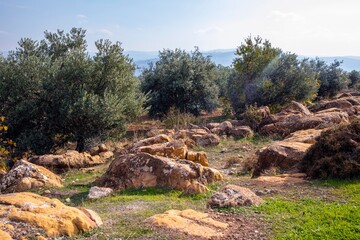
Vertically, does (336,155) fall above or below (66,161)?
above

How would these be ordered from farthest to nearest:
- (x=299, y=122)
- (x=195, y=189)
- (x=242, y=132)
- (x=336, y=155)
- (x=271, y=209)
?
(x=242, y=132), (x=299, y=122), (x=336, y=155), (x=195, y=189), (x=271, y=209)

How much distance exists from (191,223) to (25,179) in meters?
5.40

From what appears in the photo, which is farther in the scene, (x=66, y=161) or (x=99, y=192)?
(x=66, y=161)

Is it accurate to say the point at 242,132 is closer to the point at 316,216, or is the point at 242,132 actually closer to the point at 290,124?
the point at 290,124

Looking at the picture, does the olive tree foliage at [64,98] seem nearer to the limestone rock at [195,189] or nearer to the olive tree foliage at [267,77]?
the limestone rock at [195,189]

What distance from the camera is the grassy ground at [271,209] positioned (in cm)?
497

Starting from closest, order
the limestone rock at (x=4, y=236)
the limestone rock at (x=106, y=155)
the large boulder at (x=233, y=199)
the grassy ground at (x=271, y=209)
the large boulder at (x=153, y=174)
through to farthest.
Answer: the limestone rock at (x=4, y=236)
the grassy ground at (x=271, y=209)
the large boulder at (x=233, y=199)
the large boulder at (x=153, y=174)
the limestone rock at (x=106, y=155)

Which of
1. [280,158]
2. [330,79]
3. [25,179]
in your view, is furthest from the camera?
[330,79]

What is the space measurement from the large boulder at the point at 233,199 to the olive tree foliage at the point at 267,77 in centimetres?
1677

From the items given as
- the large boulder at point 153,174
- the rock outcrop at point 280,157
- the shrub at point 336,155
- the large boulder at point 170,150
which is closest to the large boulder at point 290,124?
the rock outcrop at point 280,157

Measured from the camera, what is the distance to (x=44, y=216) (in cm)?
475

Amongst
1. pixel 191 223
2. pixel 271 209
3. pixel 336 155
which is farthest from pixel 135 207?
pixel 336 155

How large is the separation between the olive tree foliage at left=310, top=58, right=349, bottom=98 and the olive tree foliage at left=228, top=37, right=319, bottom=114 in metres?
13.0

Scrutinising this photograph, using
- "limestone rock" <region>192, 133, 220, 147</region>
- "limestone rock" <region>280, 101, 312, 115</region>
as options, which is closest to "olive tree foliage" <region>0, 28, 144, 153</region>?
"limestone rock" <region>192, 133, 220, 147</region>
